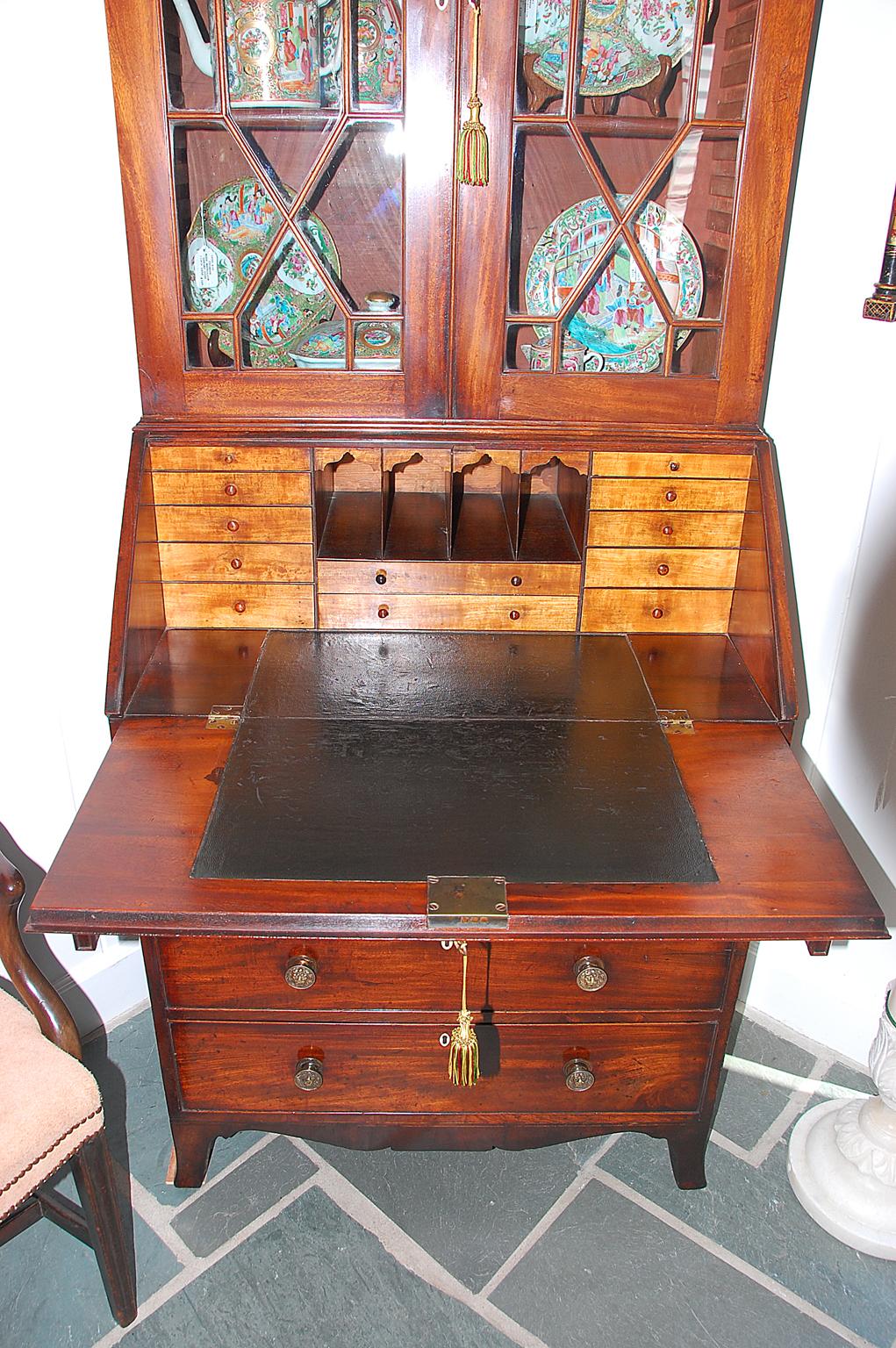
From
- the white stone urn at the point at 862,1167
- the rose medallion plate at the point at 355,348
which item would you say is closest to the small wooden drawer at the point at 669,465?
the rose medallion plate at the point at 355,348

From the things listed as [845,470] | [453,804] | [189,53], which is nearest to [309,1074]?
[453,804]

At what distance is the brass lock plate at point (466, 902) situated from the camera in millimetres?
1340

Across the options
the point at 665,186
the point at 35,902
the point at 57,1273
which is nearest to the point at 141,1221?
the point at 57,1273

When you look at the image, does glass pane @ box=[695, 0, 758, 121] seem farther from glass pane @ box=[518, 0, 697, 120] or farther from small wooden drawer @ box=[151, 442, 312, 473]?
small wooden drawer @ box=[151, 442, 312, 473]

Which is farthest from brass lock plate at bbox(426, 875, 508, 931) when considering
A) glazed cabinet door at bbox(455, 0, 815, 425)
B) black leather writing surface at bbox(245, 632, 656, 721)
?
glazed cabinet door at bbox(455, 0, 815, 425)

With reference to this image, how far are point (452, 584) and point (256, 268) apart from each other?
594 mm

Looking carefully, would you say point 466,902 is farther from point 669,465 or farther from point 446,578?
point 669,465

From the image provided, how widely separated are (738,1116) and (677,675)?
2.93 feet

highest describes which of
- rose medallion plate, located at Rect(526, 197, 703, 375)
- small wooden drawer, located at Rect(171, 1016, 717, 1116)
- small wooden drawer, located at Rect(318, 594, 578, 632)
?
rose medallion plate, located at Rect(526, 197, 703, 375)

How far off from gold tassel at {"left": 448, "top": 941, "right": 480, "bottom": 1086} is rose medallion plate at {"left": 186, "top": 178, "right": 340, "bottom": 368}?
→ 1.02 m

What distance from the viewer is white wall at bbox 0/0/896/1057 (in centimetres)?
172

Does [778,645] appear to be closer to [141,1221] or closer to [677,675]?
[677,675]

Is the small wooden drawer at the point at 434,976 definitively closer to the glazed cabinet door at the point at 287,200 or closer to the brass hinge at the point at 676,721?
the brass hinge at the point at 676,721

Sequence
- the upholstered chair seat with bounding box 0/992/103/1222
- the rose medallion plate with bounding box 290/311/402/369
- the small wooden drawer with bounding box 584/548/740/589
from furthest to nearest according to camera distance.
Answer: the small wooden drawer with bounding box 584/548/740/589, the rose medallion plate with bounding box 290/311/402/369, the upholstered chair seat with bounding box 0/992/103/1222
